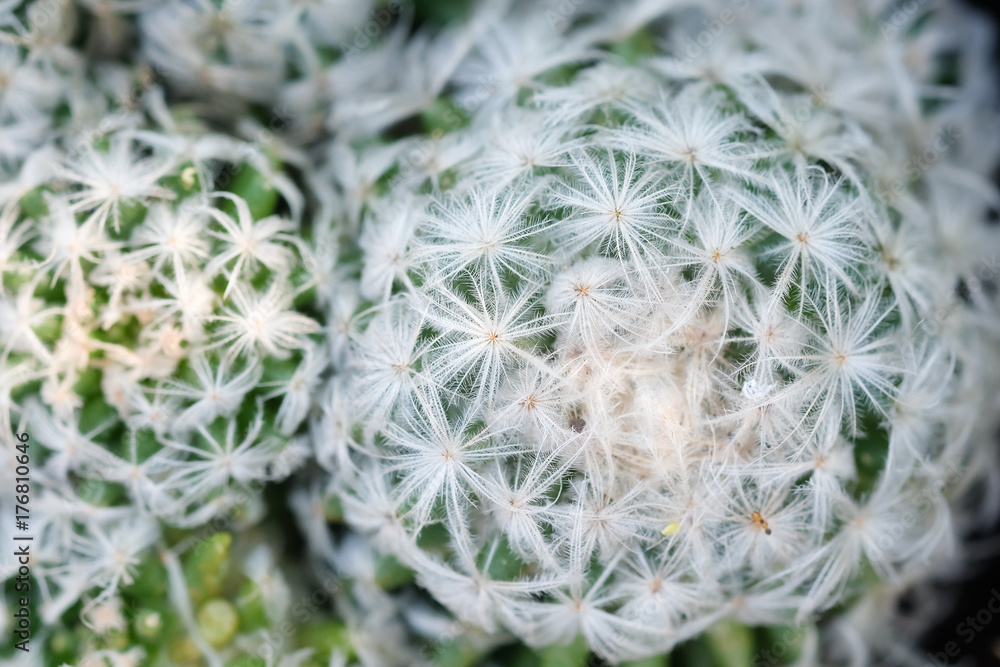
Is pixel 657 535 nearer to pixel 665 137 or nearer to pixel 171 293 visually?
pixel 665 137

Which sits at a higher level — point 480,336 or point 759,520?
point 480,336

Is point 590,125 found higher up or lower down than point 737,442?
higher up

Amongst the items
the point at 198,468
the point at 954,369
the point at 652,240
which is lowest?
the point at 198,468

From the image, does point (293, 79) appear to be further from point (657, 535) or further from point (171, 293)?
point (657, 535)

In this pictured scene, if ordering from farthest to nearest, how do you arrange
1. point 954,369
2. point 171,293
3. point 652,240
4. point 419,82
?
point 419,82 < point 954,369 < point 171,293 < point 652,240

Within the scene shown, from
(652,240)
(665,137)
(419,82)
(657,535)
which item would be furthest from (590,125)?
(657,535)

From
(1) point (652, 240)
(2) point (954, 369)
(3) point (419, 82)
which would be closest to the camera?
(1) point (652, 240)

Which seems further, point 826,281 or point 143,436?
point 143,436
